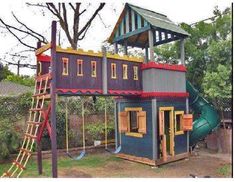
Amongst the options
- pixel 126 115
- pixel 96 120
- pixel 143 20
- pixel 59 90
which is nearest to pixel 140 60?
pixel 143 20

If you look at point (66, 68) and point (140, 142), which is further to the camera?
point (140, 142)

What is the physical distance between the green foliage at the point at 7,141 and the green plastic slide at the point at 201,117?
5.48 metres

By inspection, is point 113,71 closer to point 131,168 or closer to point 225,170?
point 131,168

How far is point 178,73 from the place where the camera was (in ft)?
29.0

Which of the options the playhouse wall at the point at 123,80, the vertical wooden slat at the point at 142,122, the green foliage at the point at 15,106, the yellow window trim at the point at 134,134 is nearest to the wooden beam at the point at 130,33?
the playhouse wall at the point at 123,80

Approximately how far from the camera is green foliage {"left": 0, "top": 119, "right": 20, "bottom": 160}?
8.13 metres

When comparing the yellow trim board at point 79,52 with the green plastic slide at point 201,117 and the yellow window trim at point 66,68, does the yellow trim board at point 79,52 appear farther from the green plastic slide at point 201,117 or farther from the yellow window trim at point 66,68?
the green plastic slide at point 201,117

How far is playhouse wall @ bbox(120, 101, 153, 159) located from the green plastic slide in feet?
6.53

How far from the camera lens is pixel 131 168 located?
786 centimetres

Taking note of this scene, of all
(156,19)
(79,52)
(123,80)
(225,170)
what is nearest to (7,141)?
(79,52)

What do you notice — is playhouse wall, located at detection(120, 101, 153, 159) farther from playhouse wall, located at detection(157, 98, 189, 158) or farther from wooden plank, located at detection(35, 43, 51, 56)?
wooden plank, located at detection(35, 43, 51, 56)

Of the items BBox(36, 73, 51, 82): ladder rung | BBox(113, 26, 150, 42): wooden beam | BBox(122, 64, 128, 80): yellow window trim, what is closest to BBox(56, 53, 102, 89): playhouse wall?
BBox(36, 73, 51, 82): ladder rung

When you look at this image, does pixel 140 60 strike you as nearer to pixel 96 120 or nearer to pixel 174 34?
pixel 174 34

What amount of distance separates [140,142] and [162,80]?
1907mm
